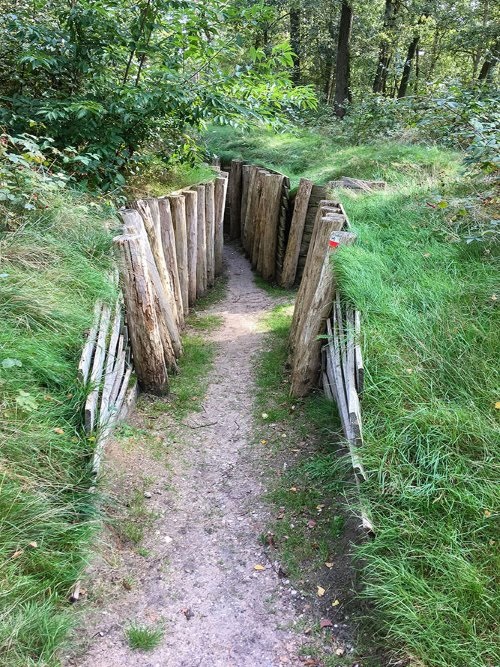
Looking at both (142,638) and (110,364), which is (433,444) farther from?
(110,364)

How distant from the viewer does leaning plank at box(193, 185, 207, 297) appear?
7.07 metres

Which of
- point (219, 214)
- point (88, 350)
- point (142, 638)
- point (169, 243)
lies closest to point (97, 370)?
point (88, 350)

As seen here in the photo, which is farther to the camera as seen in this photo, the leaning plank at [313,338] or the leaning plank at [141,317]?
the leaning plank at [313,338]

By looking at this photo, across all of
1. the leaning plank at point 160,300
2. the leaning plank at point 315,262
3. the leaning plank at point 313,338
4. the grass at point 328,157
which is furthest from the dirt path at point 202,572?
the grass at point 328,157

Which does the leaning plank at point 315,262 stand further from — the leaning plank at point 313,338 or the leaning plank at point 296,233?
the leaning plank at point 296,233

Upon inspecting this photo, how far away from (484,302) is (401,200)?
2488 millimetres

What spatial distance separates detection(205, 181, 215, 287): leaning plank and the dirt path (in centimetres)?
395

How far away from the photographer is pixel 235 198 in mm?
10477

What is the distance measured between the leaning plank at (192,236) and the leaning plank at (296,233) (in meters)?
1.59

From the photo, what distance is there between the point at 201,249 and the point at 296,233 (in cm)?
152

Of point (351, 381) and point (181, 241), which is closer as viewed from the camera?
point (351, 381)

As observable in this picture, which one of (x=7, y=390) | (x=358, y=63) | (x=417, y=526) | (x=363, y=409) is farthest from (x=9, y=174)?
(x=358, y=63)

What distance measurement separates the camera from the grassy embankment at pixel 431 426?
2092mm

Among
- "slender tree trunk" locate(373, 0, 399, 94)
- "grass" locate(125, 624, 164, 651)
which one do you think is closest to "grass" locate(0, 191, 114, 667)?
"grass" locate(125, 624, 164, 651)
